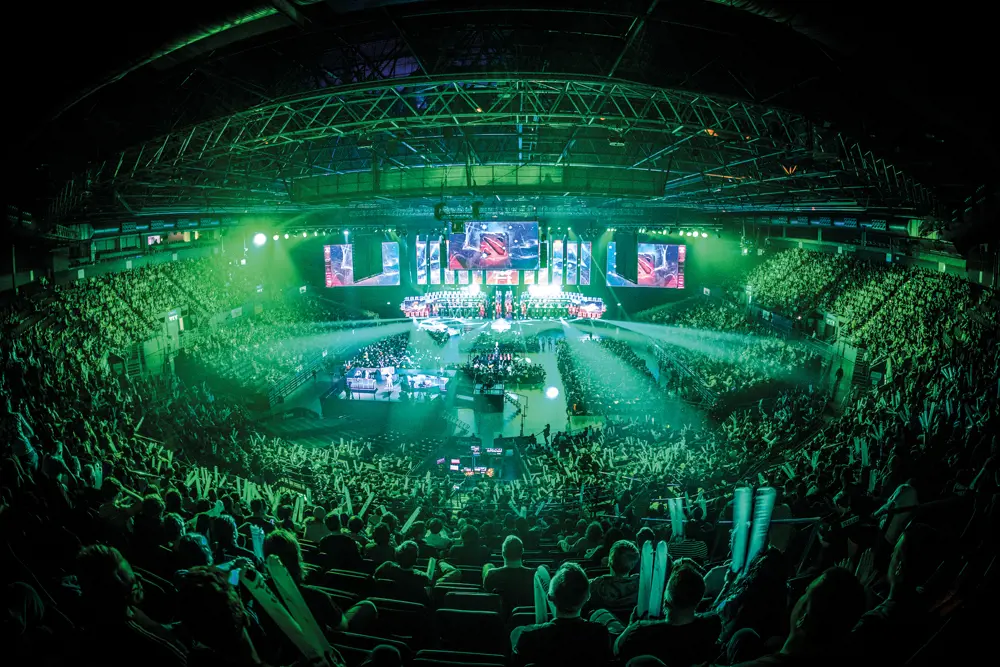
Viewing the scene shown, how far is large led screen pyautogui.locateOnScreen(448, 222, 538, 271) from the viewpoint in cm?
2392

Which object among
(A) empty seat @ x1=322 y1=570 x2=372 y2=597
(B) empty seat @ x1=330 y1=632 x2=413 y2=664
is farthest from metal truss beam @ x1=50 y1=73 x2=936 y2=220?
(B) empty seat @ x1=330 y1=632 x2=413 y2=664

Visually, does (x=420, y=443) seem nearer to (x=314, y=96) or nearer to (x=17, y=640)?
(x=314, y=96)

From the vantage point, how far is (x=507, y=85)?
25.0ft

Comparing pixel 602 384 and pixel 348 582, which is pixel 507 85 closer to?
pixel 348 582

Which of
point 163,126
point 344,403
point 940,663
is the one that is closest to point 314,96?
point 163,126

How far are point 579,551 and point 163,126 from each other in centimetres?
788

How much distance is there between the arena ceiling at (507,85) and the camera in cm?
414

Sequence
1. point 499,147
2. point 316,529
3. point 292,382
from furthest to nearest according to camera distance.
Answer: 1. point 292,382
2. point 499,147
3. point 316,529

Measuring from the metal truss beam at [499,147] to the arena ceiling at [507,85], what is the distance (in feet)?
0.23

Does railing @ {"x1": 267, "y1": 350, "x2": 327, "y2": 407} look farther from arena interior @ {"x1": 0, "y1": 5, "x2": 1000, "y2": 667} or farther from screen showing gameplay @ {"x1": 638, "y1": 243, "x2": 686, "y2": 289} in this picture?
screen showing gameplay @ {"x1": 638, "y1": 243, "x2": 686, "y2": 289}

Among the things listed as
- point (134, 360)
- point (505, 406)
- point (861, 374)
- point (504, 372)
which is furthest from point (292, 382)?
point (861, 374)

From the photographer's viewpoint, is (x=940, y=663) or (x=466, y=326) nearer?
(x=940, y=663)

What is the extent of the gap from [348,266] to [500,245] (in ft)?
30.7

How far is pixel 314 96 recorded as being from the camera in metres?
6.99
